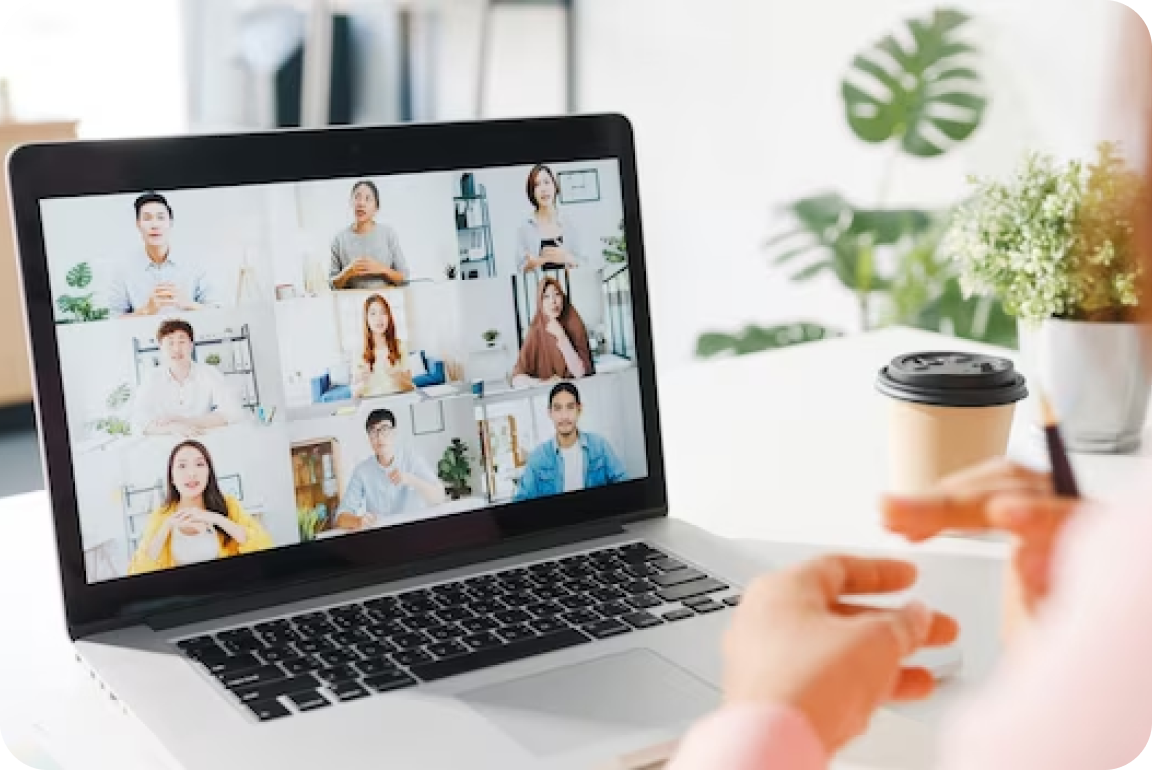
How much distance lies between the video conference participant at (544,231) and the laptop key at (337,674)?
0.29 m

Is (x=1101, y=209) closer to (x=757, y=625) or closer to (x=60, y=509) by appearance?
(x=757, y=625)

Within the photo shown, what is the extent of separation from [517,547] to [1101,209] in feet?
1.33

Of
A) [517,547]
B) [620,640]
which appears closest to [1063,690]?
[620,640]

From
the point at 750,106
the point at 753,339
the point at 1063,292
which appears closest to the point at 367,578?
the point at 1063,292

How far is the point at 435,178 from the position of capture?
848mm

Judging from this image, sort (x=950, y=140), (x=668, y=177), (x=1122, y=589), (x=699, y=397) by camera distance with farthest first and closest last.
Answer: (x=668, y=177), (x=950, y=140), (x=699, y=397), (x=1122, y=589)

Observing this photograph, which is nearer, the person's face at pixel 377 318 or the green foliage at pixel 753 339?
the person's face at pixel 377 318

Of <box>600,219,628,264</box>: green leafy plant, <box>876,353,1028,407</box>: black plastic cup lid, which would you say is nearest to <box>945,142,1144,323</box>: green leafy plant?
<box>876,353,1028,407</box>: black plastic cup lid

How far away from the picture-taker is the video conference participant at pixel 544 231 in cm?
88

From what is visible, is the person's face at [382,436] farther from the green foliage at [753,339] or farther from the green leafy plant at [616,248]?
the green foliage at [753,339]

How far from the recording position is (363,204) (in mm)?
828

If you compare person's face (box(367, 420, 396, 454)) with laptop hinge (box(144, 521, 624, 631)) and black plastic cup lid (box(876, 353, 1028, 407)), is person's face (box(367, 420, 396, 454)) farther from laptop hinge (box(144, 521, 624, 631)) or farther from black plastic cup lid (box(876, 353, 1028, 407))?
black plastic cup lid (box(876, 353, 1028, 407))

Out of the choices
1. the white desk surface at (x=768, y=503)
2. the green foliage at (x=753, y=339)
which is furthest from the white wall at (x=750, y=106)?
the white desk surface at (x=768, y=503)

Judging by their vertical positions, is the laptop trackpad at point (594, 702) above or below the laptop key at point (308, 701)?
below
